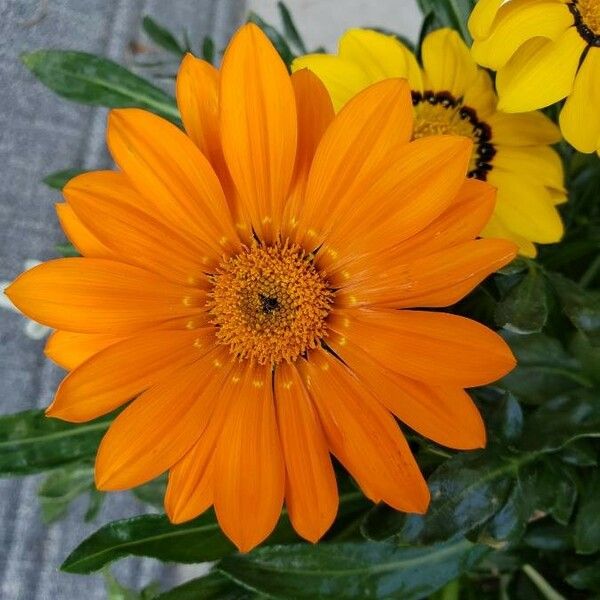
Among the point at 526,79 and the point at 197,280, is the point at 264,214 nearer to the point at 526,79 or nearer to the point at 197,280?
the point at 197,280

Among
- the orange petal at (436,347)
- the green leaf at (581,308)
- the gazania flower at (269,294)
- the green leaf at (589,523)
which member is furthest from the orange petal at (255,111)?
the green leaf at (589,523)

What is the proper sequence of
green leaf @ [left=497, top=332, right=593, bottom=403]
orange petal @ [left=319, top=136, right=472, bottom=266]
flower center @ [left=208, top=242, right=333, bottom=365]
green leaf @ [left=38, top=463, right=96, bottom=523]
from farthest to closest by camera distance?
green leaf @ [left=38, top=463, right=96, bottom=523], green leaf @ [left=497, top=332, right=593, bottom=403], flower center @ [left=208, top=242, right=333, bottom=365], orange petal @ [left=319, top=136, right=472, bottom=266]

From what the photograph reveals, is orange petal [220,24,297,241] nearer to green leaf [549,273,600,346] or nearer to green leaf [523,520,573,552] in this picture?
green leaf [549,273,600,346]

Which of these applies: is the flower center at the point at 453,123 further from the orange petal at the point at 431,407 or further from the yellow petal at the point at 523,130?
the orange petal at the point at 431,407

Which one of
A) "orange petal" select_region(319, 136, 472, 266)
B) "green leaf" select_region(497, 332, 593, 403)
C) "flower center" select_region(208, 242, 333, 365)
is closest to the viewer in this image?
"orange petal" select_region(319, 136, 472, 266)

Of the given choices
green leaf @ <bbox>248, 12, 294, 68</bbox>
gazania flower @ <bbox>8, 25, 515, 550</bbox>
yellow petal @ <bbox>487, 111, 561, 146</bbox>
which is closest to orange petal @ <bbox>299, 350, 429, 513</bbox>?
gazania flower @ <bbox>8, 25, 515, 550</bbox>

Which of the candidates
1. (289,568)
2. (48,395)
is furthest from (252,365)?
(48,395)
